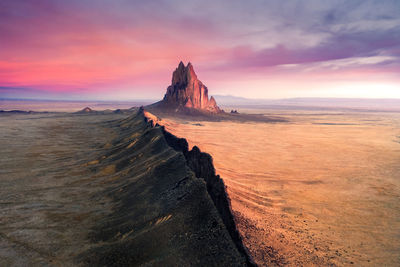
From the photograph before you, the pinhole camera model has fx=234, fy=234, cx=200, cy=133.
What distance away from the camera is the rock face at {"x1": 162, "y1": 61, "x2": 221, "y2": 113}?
445 ft

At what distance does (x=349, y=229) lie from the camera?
42.9 ft

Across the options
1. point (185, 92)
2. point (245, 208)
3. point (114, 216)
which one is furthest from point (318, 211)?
point (185, 92)

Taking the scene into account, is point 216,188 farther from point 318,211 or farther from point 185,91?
point 185,91

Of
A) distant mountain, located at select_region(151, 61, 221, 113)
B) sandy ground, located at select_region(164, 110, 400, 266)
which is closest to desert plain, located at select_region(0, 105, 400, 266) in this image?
sandy ground, located at select_region(164, 110, 400, 266)

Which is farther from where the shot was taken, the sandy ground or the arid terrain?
the sandy ground

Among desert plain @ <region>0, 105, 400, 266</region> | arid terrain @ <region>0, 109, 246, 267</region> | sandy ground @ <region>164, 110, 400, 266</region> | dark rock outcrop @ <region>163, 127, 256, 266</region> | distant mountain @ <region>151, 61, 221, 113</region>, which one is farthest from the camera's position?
distant mountain @ <region>151, 61, 221, 113</region>

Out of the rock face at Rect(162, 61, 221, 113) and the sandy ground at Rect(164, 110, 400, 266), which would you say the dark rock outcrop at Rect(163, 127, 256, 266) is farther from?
the rock face at Rect(162, 61, 221, 113)

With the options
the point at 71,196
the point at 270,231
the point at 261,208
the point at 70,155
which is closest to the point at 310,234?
the point at 270,231

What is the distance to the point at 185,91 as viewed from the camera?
137 meters

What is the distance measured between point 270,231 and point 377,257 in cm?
469

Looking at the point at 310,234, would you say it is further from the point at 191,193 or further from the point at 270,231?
the point at 191,193

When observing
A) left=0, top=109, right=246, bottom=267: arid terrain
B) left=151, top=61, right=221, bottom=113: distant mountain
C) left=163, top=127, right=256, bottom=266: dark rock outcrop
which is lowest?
left=0, top=109, right=246, bottom=267: arid terrain

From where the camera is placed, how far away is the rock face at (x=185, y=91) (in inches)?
5335

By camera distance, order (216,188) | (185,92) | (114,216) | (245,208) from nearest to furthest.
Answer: (216,188), (114,216), (245,208), (185,92)
